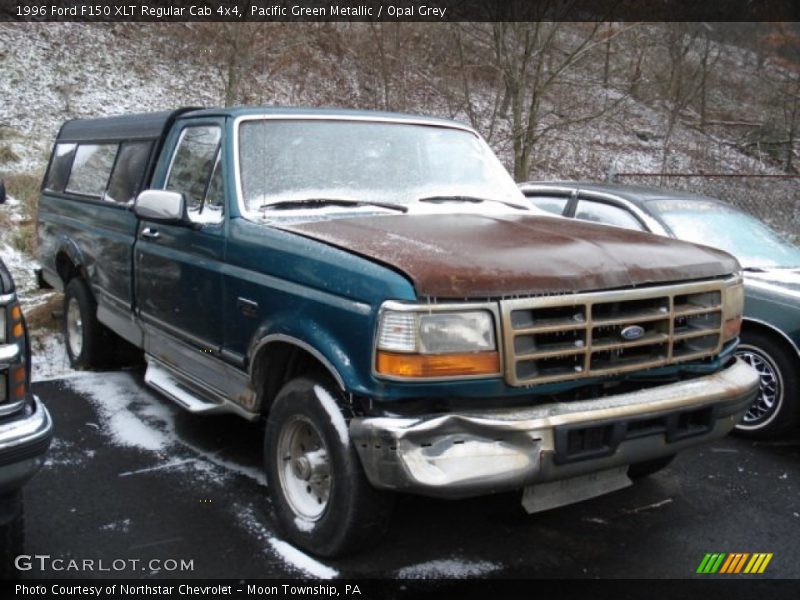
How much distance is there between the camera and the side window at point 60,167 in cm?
630

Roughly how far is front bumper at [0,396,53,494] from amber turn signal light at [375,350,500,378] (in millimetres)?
1287

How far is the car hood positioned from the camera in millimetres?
4875

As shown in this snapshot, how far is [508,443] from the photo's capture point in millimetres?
2717

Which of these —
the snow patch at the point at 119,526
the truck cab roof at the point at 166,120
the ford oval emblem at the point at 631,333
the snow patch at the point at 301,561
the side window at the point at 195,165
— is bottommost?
the snow patch at the point at 119,526

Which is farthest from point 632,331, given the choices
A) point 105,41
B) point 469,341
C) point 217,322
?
point 105,41

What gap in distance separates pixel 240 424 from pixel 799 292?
389 cm

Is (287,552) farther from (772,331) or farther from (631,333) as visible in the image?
(772,331)

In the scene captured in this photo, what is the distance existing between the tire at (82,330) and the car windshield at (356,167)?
262cm

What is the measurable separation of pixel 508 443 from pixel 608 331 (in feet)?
2.31

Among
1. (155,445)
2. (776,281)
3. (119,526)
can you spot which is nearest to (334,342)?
(119,526)

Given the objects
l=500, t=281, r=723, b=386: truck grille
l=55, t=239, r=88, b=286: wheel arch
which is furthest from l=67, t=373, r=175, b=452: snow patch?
l=500, t=281, r=723, b=386: truck grille

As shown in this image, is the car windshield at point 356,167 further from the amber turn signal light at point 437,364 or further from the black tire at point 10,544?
the black tire at point 10,544

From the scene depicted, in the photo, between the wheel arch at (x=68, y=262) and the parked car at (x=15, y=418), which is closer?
the parked car at (x=15, y=418)

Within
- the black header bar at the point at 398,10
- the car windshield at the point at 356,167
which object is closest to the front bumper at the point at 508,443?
the car windshield at the point at 356,167
